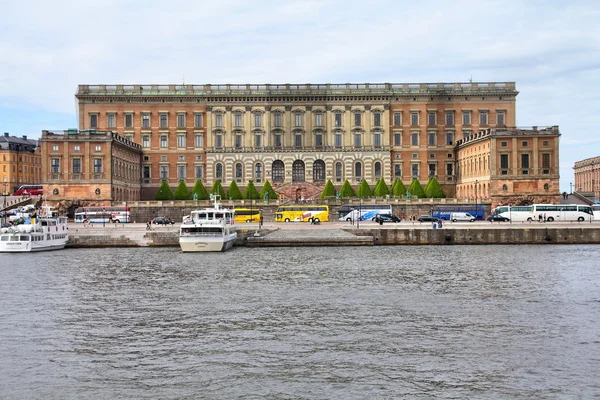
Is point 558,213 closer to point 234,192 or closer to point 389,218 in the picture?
point 389,218

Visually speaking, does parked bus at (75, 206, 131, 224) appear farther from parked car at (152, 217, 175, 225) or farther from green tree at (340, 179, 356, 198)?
green tree at (340, 179, 356, 198)

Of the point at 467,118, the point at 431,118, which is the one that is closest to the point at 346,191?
the point at 431,118

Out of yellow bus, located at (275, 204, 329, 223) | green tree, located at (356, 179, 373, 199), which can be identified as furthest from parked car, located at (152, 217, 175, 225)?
green tree, located at (356, 179, 373, 199)

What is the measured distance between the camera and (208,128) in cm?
13150

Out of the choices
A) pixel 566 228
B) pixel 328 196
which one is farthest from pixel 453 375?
pixel 328 196

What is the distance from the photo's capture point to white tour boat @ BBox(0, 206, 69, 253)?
244 ft

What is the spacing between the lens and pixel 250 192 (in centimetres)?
12112

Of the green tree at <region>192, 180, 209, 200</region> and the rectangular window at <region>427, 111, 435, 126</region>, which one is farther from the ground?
the rectangular window at <region>427, 111, 435, 126</region>

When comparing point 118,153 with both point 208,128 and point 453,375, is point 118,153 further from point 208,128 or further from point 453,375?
point 453,375

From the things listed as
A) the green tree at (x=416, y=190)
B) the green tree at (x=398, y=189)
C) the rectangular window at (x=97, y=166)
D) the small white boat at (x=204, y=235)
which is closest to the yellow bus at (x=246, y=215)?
the rectangular window at (x=97, y=166)

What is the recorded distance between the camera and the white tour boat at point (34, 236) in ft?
244

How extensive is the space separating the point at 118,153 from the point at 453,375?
96537 mm

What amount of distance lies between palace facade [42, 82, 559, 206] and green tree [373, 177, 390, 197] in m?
8.72

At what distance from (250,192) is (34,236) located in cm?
4963
